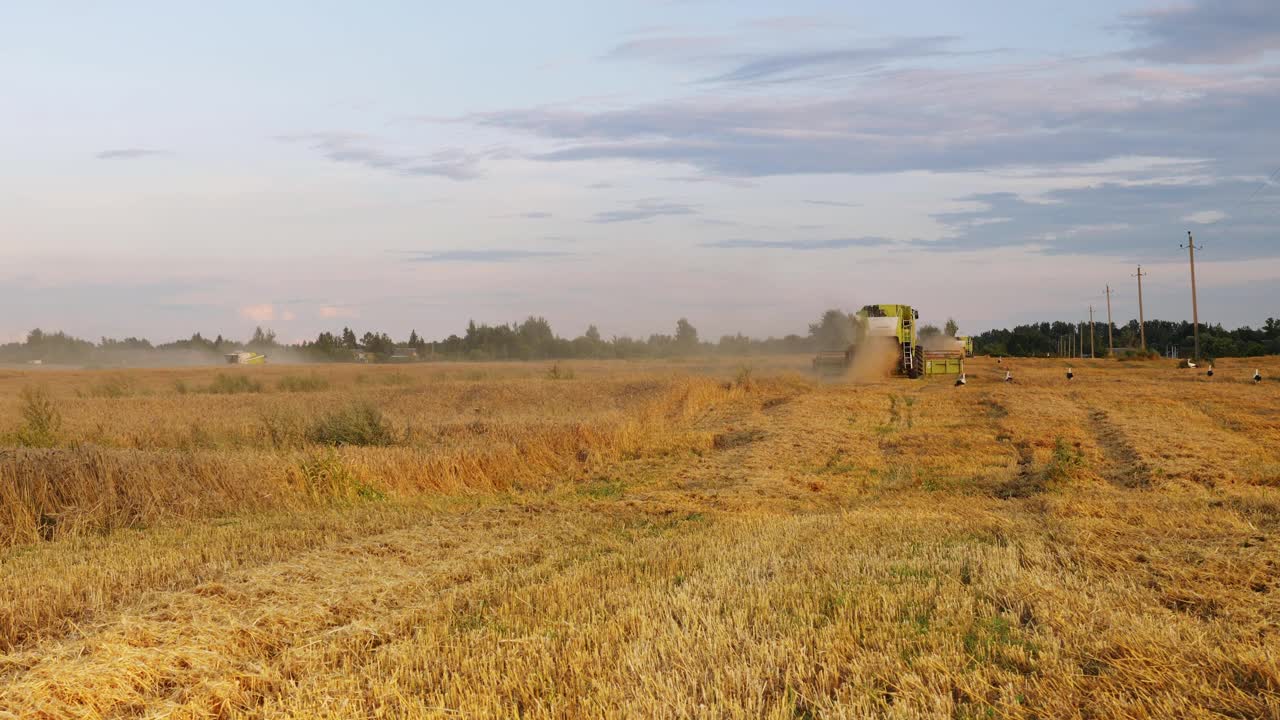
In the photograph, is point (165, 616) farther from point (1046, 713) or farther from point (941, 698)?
point (1046, 713)

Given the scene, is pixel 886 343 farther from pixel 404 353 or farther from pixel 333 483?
pixel 404 353

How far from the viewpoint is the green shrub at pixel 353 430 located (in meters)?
20.9

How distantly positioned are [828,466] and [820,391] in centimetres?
2032

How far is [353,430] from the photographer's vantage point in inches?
825

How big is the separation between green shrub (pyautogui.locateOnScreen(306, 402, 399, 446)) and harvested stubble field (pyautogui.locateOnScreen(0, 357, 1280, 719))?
91mm

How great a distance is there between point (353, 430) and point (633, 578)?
44.5ft

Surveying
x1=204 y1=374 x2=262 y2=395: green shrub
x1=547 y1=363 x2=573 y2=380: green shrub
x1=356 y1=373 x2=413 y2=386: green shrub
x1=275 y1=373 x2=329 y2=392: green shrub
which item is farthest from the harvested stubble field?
x1=356 y1=373 x2=413 y2=386: green shrub

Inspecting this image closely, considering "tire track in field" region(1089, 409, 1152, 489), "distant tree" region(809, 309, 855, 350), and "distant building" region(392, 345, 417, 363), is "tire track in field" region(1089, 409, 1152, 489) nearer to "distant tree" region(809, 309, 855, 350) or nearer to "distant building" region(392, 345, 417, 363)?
"distant tree" region(809, 309, 855, 350)

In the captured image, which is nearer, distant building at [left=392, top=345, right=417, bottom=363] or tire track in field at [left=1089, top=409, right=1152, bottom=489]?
tire track in field at [left=1089, top=409, right=1152, bottom=489]

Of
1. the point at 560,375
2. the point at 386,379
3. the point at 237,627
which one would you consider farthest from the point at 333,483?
the point at 386,379

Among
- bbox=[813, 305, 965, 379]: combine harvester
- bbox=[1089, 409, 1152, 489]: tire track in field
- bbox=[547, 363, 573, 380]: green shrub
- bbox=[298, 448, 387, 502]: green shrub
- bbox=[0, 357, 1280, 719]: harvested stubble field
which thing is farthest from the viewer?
bbox=[547, 363, 573, 380]: green shrub

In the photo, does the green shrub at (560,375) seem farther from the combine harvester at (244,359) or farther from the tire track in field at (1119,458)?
the combine harvester at (244,359)

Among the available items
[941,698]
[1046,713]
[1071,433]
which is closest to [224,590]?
[941,698]

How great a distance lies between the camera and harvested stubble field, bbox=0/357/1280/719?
19.4ft
